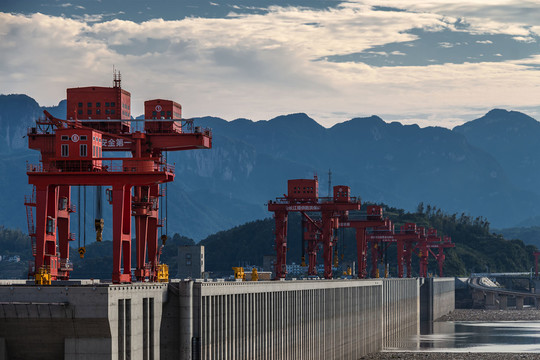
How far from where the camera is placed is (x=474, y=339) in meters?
157

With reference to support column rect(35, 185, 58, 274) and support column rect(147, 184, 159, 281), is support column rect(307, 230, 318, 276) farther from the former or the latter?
support column rect(35, 185, 58, 274)

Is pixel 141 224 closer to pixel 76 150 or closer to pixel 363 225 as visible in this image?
pixel 76 150

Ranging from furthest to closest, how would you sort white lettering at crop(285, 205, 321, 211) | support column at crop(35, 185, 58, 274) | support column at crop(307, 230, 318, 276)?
support column at crop(307, 230, 318, 276), white lettering at crop(285, 205, 321, 211), support column at crop(35, 185, 58, 274)

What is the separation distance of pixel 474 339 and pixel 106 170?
104037mm

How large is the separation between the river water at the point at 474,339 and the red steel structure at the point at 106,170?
6421 centimetres

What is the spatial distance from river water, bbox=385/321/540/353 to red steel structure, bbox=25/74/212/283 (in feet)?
211

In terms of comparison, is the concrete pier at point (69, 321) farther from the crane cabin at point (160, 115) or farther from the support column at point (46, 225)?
the crane cabin at point (160, 115)

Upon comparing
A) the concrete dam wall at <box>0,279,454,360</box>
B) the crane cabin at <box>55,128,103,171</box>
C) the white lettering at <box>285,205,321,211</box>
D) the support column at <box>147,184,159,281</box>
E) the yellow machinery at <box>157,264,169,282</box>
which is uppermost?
the crane cabin at <box>55,128,103,171</box>

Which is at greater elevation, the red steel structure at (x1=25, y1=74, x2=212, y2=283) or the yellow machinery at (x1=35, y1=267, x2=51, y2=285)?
the red steel structure at (x1=25, y1=74, x2=212, y2=283)

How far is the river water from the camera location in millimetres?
135625

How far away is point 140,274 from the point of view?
71812 millimetres

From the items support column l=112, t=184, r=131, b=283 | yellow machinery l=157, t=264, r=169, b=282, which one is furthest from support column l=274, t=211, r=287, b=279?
support column l=112, t=184, r=131, b=283

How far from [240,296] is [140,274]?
343 inches

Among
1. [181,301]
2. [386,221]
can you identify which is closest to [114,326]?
[181,301]
